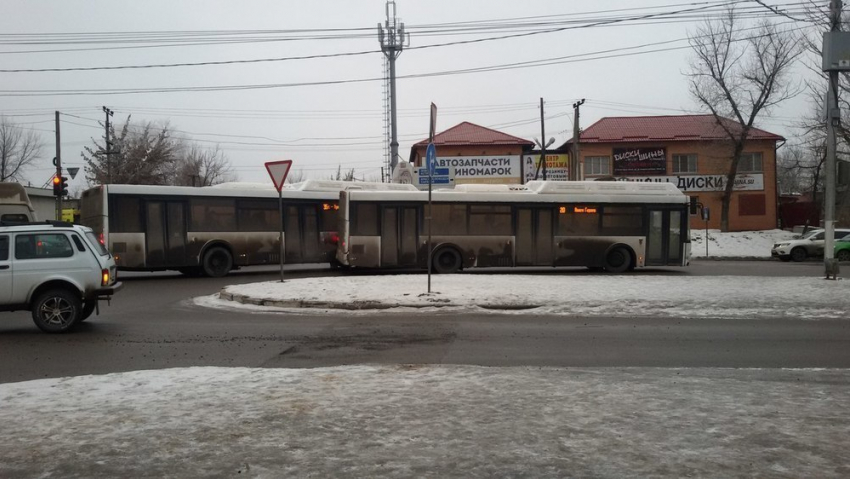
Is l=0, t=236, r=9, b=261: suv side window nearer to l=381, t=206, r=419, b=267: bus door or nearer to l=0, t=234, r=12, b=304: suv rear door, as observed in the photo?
l=0, t=234, r=12, b=304: suv rear door

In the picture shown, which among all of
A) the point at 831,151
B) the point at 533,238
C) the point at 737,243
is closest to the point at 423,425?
the point at 831,151

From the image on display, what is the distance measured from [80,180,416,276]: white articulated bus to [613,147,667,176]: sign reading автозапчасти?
3149 centimetres

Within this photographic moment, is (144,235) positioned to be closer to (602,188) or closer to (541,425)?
(602,188)

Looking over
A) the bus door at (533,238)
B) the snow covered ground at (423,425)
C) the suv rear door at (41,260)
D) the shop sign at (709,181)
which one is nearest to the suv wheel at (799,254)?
the shop sign at (709,181)

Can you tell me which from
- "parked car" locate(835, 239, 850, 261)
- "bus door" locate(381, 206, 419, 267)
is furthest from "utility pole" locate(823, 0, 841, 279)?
"parked car" locate(835, 239, 850, 261)

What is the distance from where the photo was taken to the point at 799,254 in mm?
33906

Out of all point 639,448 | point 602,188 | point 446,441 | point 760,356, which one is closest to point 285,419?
point 446,441

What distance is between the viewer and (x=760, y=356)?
8.92 m

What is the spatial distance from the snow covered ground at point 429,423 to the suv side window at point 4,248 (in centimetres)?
484

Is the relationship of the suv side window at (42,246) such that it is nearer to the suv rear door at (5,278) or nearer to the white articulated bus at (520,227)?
the suv rear door at (5,278)

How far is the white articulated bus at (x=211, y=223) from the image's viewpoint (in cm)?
2048

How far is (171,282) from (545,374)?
1568 cm

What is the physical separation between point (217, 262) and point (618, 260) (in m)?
13.2

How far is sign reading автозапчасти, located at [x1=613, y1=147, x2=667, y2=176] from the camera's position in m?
50.8
